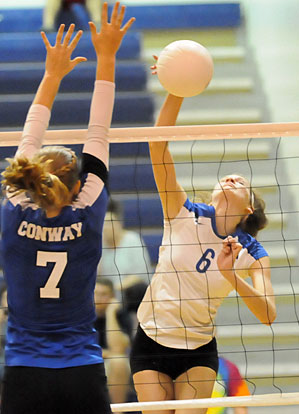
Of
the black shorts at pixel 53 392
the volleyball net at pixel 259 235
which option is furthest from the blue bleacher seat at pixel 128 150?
the black shorts at pixel 53 392

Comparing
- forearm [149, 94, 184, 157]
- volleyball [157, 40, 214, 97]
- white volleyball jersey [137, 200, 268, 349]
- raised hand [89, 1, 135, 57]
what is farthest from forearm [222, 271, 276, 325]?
raised hand [89, 1, 135, 57]

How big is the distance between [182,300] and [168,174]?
1.55 feet

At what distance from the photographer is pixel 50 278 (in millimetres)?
1843

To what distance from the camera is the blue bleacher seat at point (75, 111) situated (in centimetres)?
529

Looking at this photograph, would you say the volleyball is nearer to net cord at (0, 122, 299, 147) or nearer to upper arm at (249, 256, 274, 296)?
net cord at (0, 122, 299, 147)

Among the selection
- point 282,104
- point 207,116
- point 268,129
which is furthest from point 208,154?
point 268,129

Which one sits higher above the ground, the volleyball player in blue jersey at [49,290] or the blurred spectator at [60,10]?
the blurred spectator at [60,10]

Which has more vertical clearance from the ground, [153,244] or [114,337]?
[153,244]

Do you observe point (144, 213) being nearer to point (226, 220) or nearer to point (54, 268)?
point (226, 220)

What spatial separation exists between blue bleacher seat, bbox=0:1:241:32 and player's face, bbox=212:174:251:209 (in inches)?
138

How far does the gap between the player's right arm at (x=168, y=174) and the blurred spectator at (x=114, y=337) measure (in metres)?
1.14

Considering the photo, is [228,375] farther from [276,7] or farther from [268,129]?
[276,7]

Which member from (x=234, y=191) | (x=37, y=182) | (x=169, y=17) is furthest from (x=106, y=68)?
(x=169, y=17)

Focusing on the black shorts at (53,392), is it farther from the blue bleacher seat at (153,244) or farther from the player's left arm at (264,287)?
the blue bleacher seat at (153,244)
